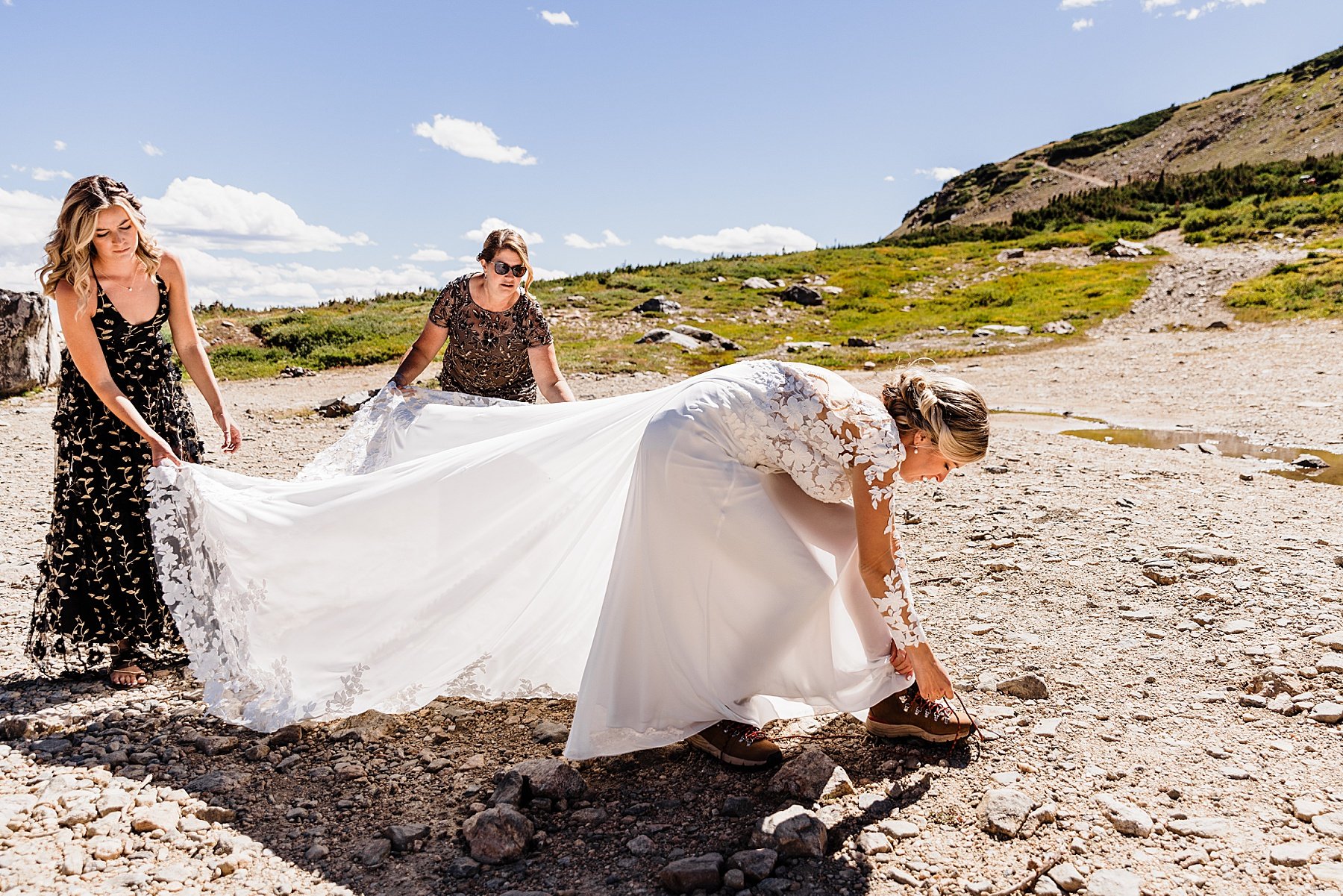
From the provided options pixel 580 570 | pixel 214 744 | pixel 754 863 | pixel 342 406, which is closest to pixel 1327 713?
pixel 754 863

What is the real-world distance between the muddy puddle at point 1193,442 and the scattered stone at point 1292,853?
19.9 ft

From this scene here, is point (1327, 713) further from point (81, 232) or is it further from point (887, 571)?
point (81, 232)

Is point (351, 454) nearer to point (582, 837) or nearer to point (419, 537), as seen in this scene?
point (419, 537)

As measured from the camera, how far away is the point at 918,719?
3.59m

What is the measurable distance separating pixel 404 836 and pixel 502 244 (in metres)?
3.18

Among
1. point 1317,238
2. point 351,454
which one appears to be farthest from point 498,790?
point 1317,238

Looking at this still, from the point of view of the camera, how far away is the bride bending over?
10.8 ft

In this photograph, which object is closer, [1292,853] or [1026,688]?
[1292,853]

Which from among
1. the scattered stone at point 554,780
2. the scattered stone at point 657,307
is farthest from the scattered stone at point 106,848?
the scattered stone at point 657,307

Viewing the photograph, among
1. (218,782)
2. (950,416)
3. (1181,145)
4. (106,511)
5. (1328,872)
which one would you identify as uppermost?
(1181,145)

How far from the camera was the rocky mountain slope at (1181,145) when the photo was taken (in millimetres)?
59031

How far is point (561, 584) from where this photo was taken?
392cm

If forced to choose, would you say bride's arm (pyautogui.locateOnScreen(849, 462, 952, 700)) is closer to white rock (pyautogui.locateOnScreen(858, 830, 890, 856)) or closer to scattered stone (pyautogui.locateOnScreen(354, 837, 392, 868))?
white rock (pyautogui.locateOnScreen(858, 830, 890, 856))

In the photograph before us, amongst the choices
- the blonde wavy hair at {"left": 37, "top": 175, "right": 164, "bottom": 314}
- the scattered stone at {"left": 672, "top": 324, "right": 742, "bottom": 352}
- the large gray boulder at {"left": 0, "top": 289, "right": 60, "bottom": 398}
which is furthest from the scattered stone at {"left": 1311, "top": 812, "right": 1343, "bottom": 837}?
the scattered stone at {"left": 672, "top": 324, "right": 742, "bottom": 352}
